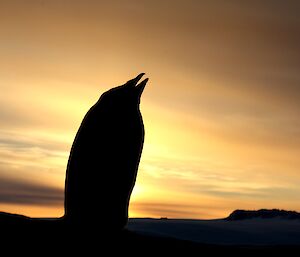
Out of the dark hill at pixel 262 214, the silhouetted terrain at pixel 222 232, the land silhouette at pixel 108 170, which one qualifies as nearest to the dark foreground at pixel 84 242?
the land silhouette at pixel 108 170

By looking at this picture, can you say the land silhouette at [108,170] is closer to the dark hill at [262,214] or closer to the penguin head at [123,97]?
the penguin head at [123,97]

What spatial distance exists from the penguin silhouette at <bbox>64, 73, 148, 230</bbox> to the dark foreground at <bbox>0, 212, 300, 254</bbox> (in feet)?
1.83

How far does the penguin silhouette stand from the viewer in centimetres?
1981

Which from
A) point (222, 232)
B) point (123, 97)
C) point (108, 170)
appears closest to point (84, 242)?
point (108, 170)

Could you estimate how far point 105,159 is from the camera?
20016 mm

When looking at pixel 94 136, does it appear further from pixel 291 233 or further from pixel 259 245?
pixel 291 233

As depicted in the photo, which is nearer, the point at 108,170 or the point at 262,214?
the point at 108,170

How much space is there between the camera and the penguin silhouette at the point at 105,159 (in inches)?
780

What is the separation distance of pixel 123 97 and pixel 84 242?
4783mm

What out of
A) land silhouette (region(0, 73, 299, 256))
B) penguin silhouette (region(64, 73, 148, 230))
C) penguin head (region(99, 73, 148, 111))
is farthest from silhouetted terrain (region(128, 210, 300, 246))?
penguin head (region(99, 73, 148, 111))

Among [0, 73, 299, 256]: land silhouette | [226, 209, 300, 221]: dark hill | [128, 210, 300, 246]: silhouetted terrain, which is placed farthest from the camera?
[226, 209, 300, 221]: dark hill

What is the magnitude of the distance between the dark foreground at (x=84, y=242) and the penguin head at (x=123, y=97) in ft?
13.1

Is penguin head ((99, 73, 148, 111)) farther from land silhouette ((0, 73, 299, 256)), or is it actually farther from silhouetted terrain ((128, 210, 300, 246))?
silhouetted terrain ((128, 210, 300, 246))

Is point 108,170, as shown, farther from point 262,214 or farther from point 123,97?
point 262,214
